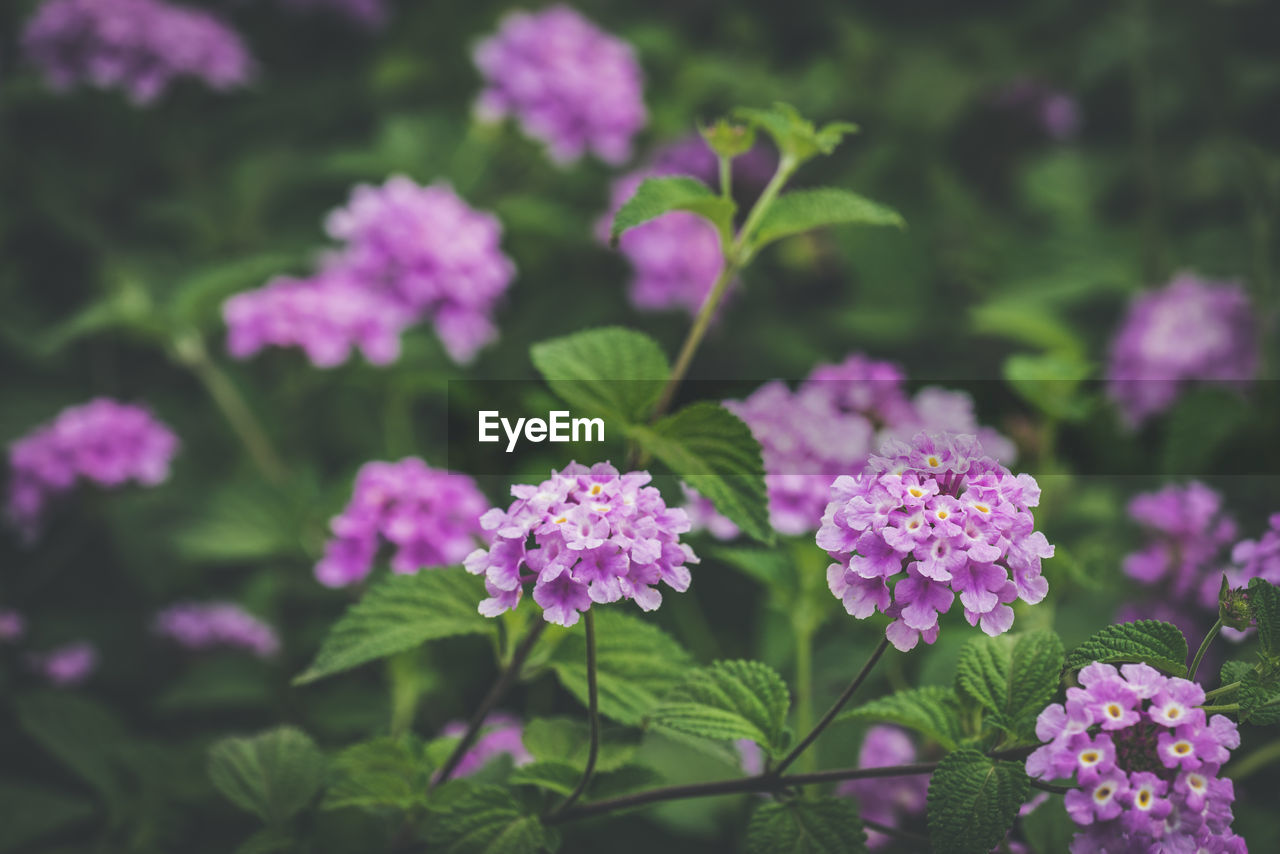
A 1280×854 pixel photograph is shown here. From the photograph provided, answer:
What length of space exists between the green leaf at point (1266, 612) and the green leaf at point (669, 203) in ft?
1.82

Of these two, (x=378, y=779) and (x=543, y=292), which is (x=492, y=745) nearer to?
(x=378, y=779)

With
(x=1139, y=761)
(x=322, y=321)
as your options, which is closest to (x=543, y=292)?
(x=322, y=321)

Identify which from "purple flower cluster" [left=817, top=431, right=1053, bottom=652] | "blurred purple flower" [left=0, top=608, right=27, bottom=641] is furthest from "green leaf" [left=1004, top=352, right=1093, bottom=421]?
"blurred purple flower" [left=0, top=608, right=27, bottom=641]

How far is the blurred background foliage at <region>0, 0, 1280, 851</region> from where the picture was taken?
1378mm

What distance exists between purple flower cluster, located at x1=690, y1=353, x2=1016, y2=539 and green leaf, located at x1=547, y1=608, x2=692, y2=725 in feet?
0.57

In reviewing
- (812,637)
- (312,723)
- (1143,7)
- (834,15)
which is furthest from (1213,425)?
(834,15)

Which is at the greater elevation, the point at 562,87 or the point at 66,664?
the point at 562,87

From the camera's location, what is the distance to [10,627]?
1649mm

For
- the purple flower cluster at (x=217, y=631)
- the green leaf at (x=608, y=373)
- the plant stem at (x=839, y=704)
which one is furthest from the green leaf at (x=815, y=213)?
the purple flower cluster at (x=217, y=631)

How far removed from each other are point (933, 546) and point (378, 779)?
55cm

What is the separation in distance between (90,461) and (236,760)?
0.86m

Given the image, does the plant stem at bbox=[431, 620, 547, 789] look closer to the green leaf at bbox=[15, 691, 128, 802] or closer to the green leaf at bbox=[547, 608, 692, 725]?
the green leaf at bbox=[547, 608, 692, 725]

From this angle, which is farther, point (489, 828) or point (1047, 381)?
point (1047, 381)

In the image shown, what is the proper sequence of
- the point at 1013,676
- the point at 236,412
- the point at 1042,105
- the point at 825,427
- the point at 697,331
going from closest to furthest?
the point at 1013,676
the point at 697,331
the point at 825,427
the point at 236,412
the point at 1042,105
